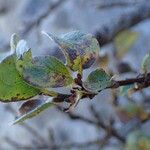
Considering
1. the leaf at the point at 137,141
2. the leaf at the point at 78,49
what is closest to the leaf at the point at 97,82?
the leaf at the point at 78,49

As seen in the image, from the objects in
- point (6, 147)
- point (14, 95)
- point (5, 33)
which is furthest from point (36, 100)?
point (5, 33)

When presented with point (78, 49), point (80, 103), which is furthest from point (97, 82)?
point (80, 103)

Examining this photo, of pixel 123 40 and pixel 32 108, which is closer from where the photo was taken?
pixel 32 108

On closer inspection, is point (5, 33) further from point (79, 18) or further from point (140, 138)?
point (140, 138)

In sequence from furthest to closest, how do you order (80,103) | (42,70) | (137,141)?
(80,103) → (137,141) → (42,70)

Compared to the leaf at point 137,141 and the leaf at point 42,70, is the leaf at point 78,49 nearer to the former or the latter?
the leaf at point 42,70

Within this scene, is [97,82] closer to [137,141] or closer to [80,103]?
[137,141]
